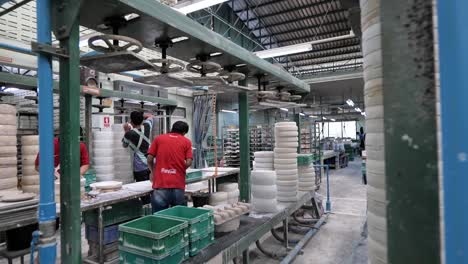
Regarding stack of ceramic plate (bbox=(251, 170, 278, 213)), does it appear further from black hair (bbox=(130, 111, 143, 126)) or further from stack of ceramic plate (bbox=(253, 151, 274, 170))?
black hair (bbox=(130, 111, 143, 126))

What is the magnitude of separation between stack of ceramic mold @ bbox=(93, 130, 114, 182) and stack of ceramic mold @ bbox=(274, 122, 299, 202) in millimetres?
3218

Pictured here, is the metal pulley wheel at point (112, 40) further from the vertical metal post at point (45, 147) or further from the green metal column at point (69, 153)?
the vertical metal post at point (45, 147)

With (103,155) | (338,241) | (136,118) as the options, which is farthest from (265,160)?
(103,155)

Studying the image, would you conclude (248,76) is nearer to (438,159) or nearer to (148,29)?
(148,29)

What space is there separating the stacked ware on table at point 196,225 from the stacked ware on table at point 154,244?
0.06 metres

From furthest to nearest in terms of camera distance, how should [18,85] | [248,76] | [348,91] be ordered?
[348,91], [18,85], [248,76]

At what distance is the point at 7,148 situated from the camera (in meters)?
4.04

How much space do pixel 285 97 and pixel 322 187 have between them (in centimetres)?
581

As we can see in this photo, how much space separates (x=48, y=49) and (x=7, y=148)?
3.28 meters

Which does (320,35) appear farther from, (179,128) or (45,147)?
(45,147)

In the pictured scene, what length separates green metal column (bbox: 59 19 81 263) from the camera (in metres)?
1.77

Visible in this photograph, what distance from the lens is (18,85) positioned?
14.7ft

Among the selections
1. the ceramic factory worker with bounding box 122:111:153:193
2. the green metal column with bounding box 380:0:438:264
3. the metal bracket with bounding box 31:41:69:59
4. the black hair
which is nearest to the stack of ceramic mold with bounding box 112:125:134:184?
the ceramic factory worker with bounding box 122:111:153:193

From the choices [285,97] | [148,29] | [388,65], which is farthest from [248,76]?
[388,65]
